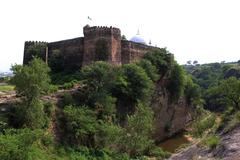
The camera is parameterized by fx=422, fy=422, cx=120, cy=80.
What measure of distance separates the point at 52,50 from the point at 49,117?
1636cm

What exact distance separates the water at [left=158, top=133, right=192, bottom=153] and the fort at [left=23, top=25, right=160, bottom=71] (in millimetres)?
10808

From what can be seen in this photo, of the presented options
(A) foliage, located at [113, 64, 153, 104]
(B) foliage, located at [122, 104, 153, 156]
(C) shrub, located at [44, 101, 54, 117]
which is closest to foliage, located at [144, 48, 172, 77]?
(A) foliage, located at [113, 64, 153, 104]

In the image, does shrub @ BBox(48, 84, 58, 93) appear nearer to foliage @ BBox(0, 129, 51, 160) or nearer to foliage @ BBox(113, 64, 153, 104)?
foliage @ BBox(113, 64, 153, 104)

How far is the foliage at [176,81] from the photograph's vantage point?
5469cm

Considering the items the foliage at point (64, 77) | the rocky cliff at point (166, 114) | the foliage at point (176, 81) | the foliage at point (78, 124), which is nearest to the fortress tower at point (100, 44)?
the foliage at point (64, 77)

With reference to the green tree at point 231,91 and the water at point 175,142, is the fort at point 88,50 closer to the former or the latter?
the water at point 175,142

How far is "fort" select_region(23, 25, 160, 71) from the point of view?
45500 millimetres

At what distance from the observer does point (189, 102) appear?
61.2 meters

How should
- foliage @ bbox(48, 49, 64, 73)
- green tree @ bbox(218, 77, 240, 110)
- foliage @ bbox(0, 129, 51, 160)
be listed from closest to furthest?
foliage @ bbox(0, 129, 51, 160)
green tree @ bbox(218, 77, 240, 110)
foliage @ bbox(48, 49, 64, 73)

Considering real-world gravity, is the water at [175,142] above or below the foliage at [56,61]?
below

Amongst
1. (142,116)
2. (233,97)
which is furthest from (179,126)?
(233,97)

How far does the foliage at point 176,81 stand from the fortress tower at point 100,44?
36.0 feet

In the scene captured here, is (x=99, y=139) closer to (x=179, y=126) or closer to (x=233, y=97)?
(x=233, y=97)

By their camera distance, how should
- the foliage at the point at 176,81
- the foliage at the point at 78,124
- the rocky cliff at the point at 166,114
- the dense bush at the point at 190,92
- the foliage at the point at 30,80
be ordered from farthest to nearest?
1. the dense bush at the point at 190,92
2. the foliage at the point at 176,81
3. the rocky cliff at the point at 166,114
4. the foliage at the point at 78,124
5. the foliage at the point at 30,80
